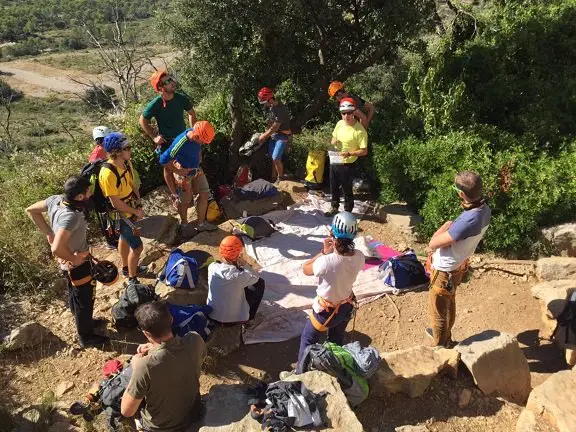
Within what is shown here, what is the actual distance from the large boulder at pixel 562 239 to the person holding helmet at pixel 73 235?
591 centimetres

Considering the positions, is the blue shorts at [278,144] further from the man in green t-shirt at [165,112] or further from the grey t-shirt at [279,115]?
the man in green t-shirt at [165,112]

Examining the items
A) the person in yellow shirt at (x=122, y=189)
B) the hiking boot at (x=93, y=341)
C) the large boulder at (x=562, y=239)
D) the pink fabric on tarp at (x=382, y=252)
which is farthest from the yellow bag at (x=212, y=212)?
the large boulder at (x=562, y=239)

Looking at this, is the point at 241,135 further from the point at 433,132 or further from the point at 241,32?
the point at 433,132

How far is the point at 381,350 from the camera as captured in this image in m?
5.59

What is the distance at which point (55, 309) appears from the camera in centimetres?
618

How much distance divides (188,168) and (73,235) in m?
2.42

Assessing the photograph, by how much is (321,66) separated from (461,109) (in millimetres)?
2930

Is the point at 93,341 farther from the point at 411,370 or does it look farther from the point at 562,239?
the point at 562,239

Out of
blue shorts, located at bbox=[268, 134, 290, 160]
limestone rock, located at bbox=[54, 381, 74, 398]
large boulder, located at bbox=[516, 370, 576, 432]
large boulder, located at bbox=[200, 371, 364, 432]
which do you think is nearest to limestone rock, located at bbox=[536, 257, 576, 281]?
large boulder, located at bbox=[516, 370, 576, 432]

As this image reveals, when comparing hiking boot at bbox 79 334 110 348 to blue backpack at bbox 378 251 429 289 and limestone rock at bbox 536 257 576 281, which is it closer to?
blue backpack at bbox 378 251 429 289

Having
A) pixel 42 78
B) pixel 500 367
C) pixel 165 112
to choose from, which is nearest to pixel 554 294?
pixel 500 367

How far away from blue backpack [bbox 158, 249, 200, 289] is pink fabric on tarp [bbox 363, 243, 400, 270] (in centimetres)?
249

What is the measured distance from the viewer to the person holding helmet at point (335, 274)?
4.22 metres

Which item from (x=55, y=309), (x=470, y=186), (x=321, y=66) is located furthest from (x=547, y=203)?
(x=55, y=309)
